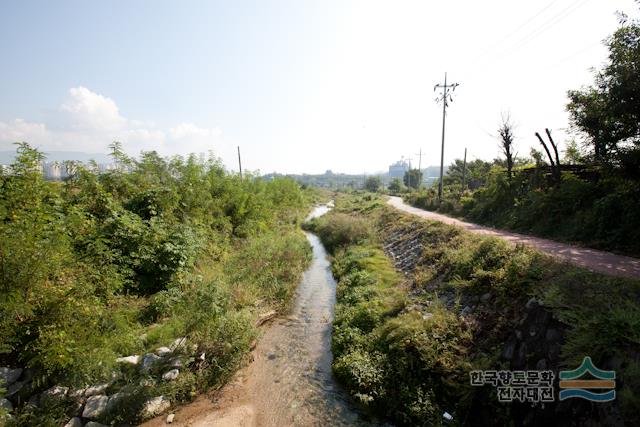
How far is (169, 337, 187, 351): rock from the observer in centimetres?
726

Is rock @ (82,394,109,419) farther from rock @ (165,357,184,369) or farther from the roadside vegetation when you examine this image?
the roadside vegetation

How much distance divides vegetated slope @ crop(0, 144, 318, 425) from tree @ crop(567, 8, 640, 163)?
13.7 m

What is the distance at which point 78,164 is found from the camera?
10.6m

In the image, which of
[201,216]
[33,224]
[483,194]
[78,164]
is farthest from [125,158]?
[483,194]

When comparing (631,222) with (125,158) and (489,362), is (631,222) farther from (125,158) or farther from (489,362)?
(125,158)

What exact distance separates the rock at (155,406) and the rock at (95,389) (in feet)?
A: 2.98

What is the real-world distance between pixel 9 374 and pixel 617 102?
17.3m

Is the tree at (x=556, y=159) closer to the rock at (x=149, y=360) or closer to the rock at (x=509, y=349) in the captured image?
the rock at (x=509, y=349)

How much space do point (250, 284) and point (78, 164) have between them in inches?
315

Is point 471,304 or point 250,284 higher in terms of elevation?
point 471,304

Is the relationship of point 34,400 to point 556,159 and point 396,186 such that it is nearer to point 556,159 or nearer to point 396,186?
point 556,159

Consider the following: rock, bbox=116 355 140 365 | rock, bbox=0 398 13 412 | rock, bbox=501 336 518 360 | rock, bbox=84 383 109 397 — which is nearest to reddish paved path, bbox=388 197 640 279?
rock, bbox=501 336 518 360

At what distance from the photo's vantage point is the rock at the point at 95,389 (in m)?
5.73

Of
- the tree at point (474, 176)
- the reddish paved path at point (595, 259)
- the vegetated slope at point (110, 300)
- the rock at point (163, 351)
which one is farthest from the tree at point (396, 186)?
the rock at point (163, 351)
